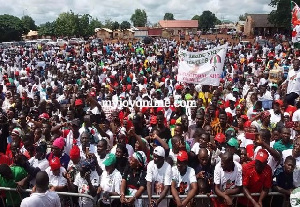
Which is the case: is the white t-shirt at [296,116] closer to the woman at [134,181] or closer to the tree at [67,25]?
the woman at [134,181]

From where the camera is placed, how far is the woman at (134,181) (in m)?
4.03

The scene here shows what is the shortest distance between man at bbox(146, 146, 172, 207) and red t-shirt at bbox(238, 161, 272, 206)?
96cm

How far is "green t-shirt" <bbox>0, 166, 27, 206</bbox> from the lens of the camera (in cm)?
424

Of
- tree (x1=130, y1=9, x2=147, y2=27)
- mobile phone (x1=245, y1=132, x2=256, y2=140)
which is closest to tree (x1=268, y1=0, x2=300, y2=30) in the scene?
mobile phone (x1=245, y1=132, x2=256, y2=140)

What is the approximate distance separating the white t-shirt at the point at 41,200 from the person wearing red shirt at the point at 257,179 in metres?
2.28

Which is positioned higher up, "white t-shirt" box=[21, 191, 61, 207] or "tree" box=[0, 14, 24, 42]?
"tree" box=[0, 14, 24, 42]

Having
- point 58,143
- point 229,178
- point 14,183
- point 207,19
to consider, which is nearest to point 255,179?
point 229,178

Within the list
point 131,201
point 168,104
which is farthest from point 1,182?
point 168,104

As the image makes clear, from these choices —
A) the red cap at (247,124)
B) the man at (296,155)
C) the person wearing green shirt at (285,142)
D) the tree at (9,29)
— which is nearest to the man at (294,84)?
the red cap at (247,124)

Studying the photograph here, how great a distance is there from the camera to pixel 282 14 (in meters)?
38.2

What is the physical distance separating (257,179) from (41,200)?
256 centimetres

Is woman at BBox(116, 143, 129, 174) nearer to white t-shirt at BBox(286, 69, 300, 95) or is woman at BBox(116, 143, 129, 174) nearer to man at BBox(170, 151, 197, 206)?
man at BBox(170, 151, 197, 206)

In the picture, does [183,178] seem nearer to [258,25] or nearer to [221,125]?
[221,125]

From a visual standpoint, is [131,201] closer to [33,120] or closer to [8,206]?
[8,206]
